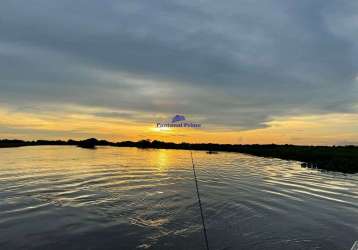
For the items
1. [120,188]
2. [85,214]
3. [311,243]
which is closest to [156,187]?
[120,188]

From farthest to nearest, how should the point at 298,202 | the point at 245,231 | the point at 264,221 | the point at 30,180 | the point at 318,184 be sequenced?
the point at 318,184 → the point at 30,180 → the point at 298,202 → the point at 264,221 → the point at 245,231

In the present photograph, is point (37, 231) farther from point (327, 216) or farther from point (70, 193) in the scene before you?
point (327, 216)

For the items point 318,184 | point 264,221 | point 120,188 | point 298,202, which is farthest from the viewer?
point 318,184

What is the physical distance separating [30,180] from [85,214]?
13167mm

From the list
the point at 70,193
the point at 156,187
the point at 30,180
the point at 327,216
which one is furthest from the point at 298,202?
the point at 30,180

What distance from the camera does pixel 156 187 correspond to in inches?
977

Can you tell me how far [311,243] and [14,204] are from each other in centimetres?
1509

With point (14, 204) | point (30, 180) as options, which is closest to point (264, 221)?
point (14, 204)

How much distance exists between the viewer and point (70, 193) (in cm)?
2103

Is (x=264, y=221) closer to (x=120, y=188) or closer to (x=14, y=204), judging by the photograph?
(x=120, y=188)

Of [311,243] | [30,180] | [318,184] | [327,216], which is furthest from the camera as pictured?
[318,184]

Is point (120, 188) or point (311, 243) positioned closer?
point (311, 243)

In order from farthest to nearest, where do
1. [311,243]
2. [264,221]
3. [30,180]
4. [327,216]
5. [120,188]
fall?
[30,180], [120,188], [327,216], [264,221], [311,243]

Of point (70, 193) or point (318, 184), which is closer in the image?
point (70, 193)
